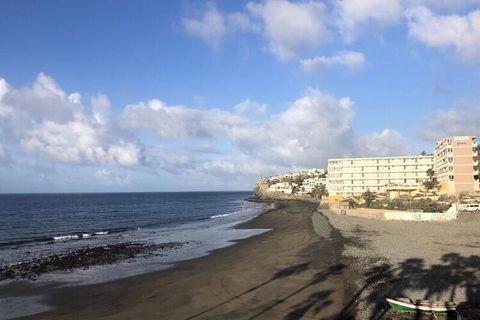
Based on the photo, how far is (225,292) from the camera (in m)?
23.0

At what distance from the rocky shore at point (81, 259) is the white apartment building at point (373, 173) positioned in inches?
4087

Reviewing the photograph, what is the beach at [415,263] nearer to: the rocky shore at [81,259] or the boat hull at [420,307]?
the boat hull at [420,307]

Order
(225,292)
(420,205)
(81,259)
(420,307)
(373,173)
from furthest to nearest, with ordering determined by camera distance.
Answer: (373,173)
(420,205)
(81,259)
(225,292)
(420,307)

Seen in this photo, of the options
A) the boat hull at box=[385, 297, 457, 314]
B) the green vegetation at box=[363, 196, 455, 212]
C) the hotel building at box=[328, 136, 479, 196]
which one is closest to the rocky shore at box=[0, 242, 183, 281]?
the boat hull at box=[385, 297, 457, 314]

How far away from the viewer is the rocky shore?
31703mm

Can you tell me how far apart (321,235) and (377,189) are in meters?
93.2

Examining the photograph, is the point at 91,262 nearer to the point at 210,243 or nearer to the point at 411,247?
the point at 210,243

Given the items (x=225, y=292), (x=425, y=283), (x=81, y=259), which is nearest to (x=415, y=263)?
(x=425, y=283)

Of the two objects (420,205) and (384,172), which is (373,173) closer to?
(384,172)

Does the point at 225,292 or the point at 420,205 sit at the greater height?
the point at 420,205

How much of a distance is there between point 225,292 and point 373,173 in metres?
124

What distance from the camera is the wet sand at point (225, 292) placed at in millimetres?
19344

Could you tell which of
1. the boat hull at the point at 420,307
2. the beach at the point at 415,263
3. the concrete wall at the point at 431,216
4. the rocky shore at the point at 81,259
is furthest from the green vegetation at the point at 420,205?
the boat hull at the point at 420,307

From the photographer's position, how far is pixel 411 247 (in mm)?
34875
